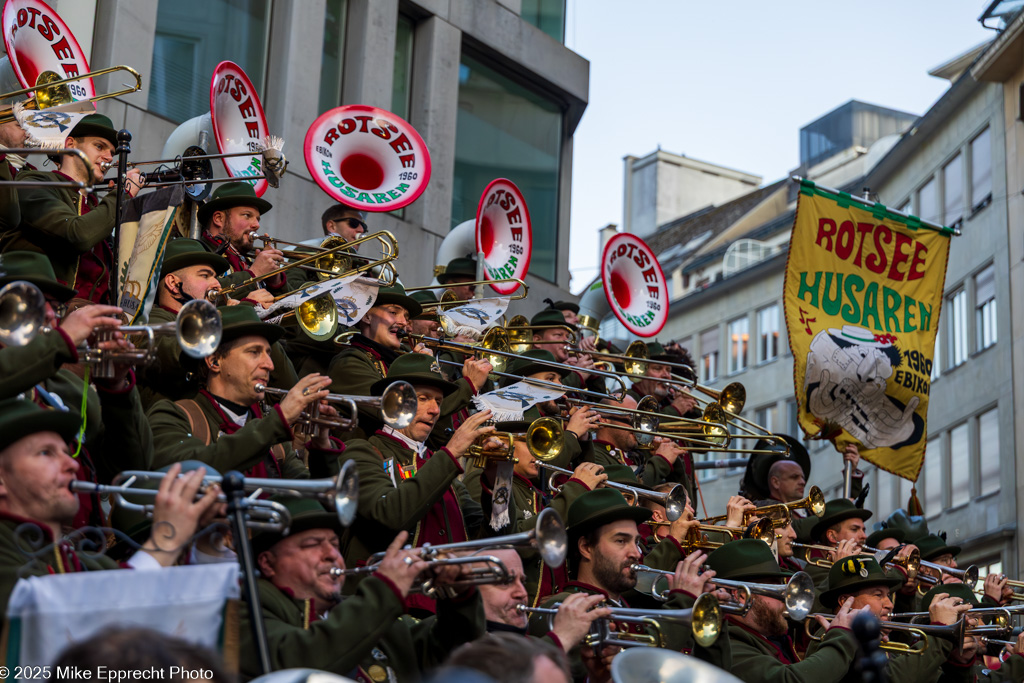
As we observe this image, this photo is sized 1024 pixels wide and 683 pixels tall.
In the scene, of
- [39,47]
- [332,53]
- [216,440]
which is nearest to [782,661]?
[216,440]

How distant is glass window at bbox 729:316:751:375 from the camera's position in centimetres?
4644

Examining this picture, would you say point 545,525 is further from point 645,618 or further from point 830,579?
point 830,579

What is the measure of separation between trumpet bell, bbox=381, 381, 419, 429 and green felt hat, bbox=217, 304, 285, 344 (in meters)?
0.66

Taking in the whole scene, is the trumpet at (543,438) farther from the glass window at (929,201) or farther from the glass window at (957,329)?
the glass window at (929,201)

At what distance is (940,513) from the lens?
1299 inches

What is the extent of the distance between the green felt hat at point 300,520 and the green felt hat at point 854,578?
4562 millimetres

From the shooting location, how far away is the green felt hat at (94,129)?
8305 millimetres

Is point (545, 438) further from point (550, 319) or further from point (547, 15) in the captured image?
point (547, 15)

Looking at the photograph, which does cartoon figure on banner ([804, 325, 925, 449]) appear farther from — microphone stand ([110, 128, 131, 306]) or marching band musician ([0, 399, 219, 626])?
marching band musician ([0, 399, 219, 626])

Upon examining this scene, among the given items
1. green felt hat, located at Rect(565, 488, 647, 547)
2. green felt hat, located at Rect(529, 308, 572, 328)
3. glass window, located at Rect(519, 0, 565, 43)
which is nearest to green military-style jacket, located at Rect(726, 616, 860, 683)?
green felt hat, located at Rect(565, 488, 647, 547)

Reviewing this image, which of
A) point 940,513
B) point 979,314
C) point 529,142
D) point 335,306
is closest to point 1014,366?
point 979,314

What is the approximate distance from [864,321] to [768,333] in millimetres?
30784

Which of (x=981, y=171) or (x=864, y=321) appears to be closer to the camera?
(x=864, y=321)

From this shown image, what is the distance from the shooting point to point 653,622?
6.97 meters
